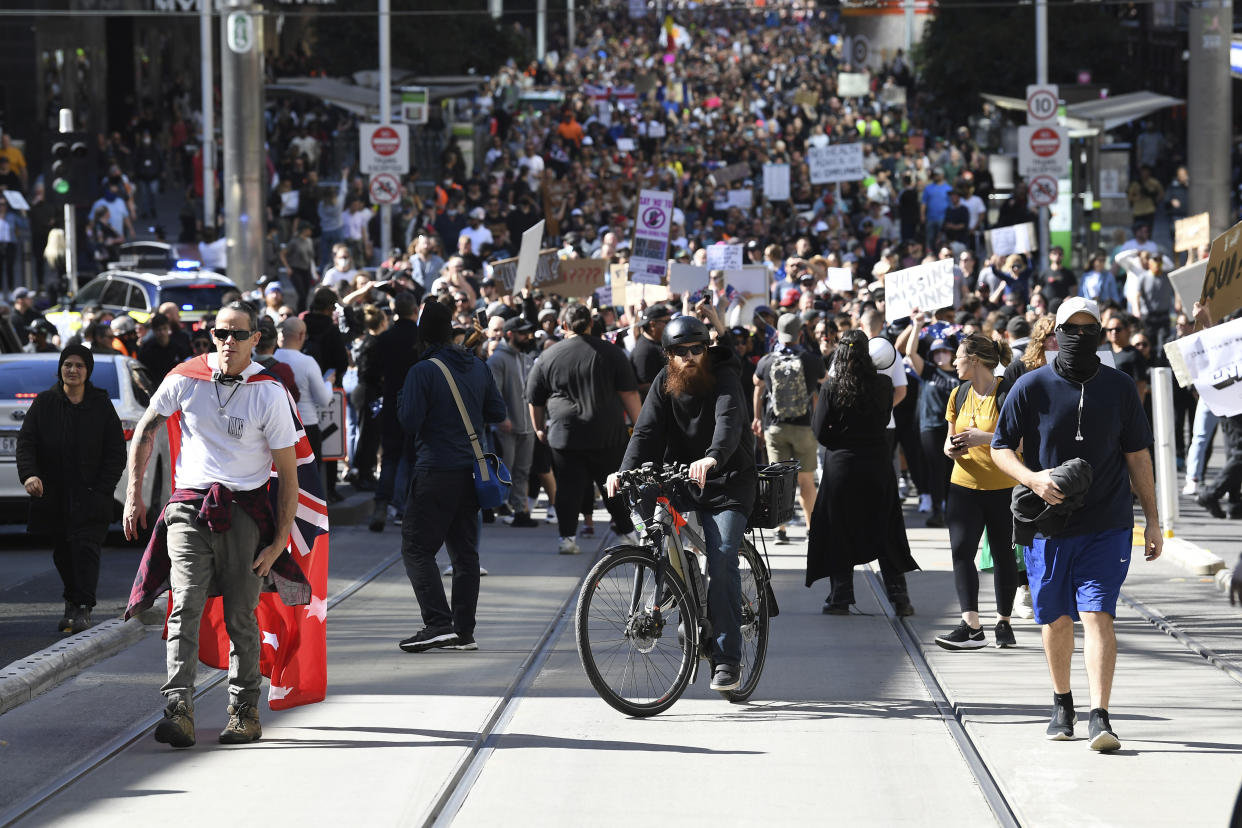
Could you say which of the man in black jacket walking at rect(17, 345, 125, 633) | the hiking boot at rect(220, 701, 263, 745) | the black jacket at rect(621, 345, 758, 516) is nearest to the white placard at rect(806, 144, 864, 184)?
the man in black jacket walking at rect(17, 345, 125, 633)

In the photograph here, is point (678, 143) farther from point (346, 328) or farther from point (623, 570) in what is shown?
point (623, 570)

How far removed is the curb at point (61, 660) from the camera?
8.91 m

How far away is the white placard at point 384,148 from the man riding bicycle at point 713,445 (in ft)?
70.3

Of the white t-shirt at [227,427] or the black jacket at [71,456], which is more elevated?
the white t-shirt at [227,427]

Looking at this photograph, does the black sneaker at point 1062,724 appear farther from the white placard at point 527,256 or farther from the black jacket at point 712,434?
the white placard at point 527,256

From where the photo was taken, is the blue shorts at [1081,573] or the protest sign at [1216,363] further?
the protest sign at [1216,363]

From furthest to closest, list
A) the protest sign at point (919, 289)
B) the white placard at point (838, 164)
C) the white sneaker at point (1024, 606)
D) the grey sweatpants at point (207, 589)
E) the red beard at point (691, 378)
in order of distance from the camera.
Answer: the white placard at point (838, 164), the protest sign at point (919, 289), the white sneaker at point (1024, 606), the red beard at point (691, 378), the grey sweatpants at point (207, 589)

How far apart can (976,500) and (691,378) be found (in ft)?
8.05

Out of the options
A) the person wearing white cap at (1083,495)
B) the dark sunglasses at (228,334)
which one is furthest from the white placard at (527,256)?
the person wearing white cap at (1083,495)

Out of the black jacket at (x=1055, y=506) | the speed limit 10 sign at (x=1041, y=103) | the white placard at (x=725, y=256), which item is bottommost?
the black jacket at (x=1055, y=506)

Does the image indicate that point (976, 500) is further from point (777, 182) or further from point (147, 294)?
point (777, 182)

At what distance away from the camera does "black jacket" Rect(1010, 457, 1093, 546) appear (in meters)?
7.82

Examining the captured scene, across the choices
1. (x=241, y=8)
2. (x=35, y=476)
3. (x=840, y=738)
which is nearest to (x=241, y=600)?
(x=840, y=738)

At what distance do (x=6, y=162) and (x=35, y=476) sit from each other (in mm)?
25321
